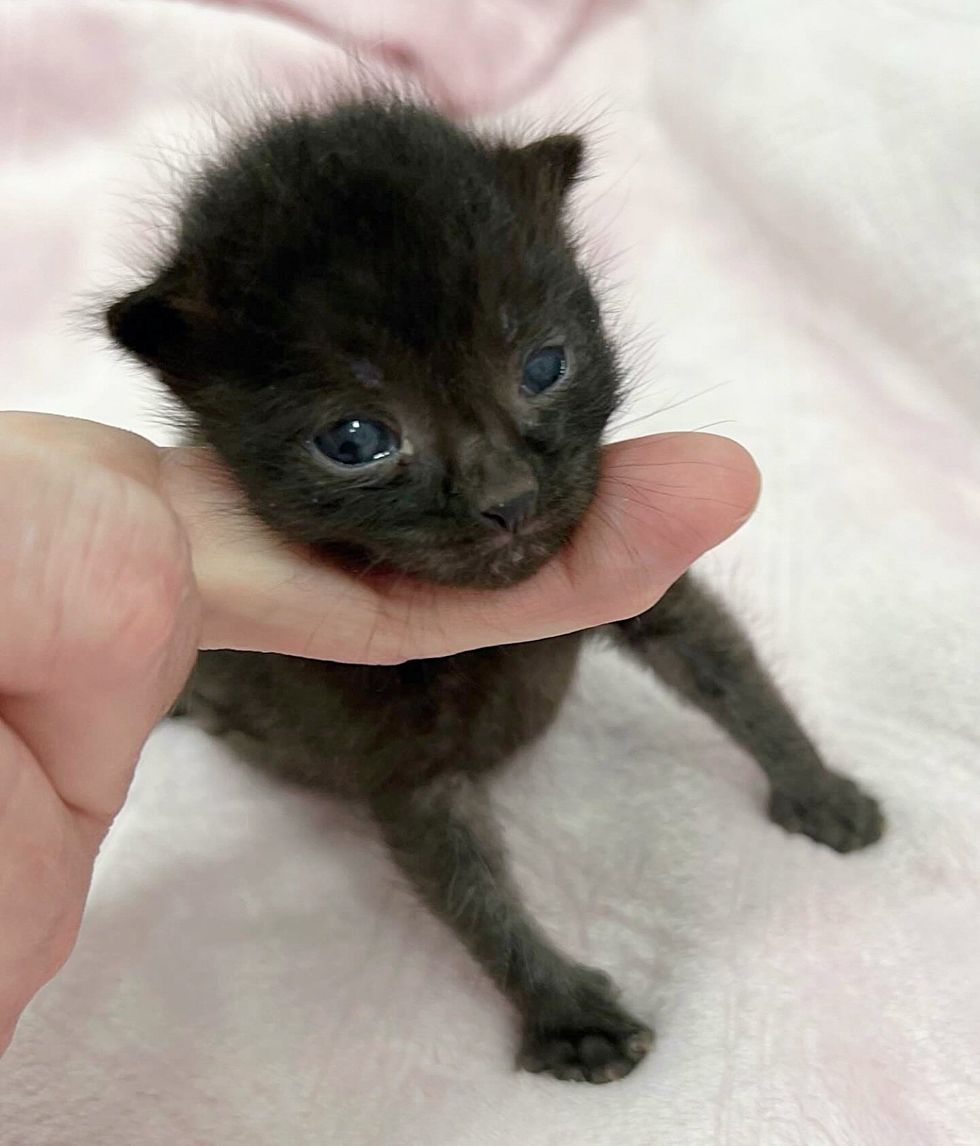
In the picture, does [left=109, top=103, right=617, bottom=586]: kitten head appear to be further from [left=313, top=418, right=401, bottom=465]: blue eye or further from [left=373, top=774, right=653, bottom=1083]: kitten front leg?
[left=373, top=774, right=653, bottom=1083]: kitten front leg

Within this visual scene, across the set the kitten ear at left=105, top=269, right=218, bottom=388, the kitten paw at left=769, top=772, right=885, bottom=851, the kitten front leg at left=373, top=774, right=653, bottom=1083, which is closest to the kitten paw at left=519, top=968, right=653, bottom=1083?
the kitten front leg at left=373, top=774, right=653, bottom=1083

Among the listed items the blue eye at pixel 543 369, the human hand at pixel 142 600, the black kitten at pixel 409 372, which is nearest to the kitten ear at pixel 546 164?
the black kitten at pixel 409 372

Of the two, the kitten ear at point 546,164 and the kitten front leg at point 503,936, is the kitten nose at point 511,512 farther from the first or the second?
the kitten front leg at point 503,936

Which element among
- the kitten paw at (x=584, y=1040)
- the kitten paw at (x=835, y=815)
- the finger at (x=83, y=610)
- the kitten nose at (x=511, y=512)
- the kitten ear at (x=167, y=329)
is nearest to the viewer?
the finger at (x=83, y=610)

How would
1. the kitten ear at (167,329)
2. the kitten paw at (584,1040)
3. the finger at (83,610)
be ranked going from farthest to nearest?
the kitten paw at (584,1040) → the kitten ear at (167,329) → the finger at (83,610)

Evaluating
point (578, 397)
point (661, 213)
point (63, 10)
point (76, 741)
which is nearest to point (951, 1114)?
point (578, 397)

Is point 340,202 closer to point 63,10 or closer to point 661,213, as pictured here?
point 661,213

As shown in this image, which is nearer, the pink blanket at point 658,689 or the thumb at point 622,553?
the thumb at point 622,553

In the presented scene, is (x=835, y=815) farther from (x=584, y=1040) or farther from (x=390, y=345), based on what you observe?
(x=390, y=345)
